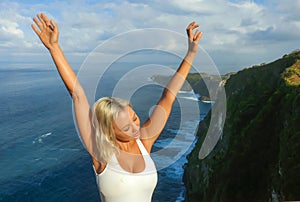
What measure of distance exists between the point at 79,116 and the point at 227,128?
125ft

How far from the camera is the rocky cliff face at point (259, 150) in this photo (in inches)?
921

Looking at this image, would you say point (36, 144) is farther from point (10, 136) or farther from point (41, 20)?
point (41, 20)

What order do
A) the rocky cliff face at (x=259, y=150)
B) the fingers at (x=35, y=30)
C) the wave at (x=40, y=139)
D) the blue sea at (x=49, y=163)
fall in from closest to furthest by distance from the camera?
the fingers at (x=35, y=30), the rocky cliff face at (x=259, y=150), the blue sea at (x=49, y=163), the wave at (x=40, y=139)

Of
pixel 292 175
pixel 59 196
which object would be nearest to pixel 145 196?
pixel 292 175

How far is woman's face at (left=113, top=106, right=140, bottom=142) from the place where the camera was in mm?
2592

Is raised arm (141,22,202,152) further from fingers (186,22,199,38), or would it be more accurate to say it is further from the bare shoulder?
the bare shoulder

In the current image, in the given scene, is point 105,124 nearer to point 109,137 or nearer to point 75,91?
point 109,137

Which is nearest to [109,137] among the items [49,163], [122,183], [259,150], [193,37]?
[122,183]

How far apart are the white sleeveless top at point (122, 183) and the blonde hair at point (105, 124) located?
9cm

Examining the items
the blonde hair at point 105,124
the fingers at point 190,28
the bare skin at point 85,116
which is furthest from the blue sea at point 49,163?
the blonde hair at point 105,124

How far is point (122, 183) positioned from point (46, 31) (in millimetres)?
1462

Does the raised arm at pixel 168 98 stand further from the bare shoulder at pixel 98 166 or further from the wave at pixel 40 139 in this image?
the wave at pixel 40 139

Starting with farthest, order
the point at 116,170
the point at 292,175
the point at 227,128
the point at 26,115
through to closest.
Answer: the point at 26,115, the point at 227,128, the point at 292,175, the point at 116,170

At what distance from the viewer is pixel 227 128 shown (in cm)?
3903
